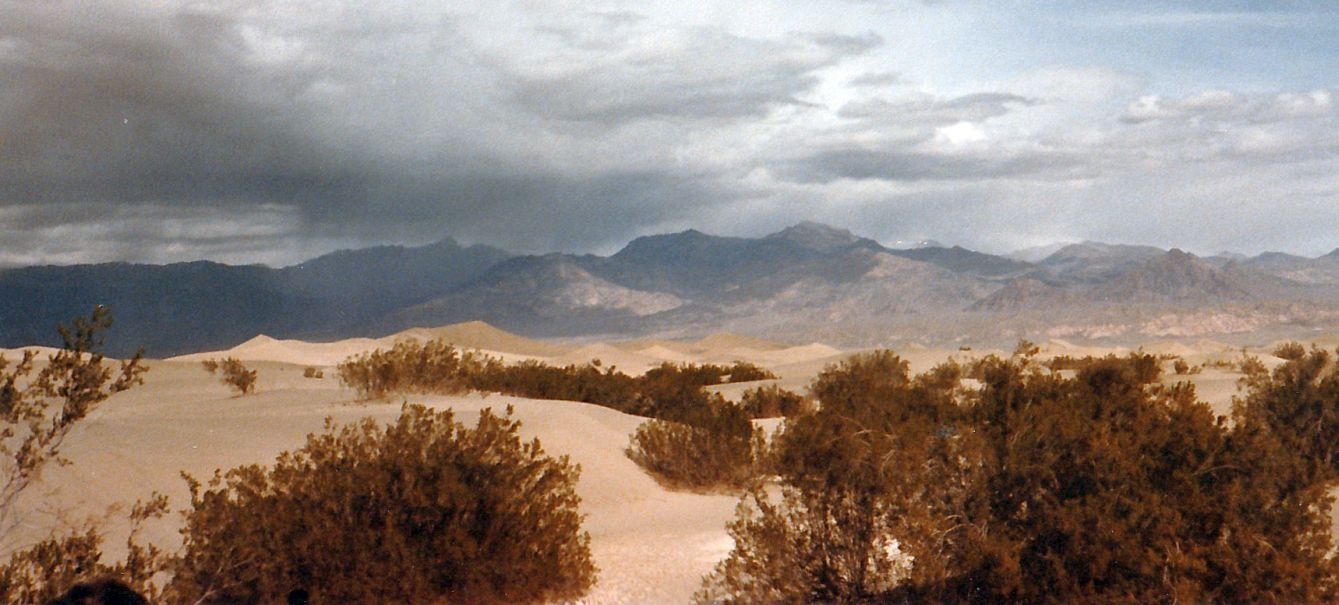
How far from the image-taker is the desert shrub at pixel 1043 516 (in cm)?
818

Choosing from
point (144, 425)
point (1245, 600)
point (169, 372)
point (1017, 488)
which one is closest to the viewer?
point (1245, 600)

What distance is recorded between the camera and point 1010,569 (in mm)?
8258

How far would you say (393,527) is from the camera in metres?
9.16

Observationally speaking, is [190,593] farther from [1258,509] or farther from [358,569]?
[1258,509]

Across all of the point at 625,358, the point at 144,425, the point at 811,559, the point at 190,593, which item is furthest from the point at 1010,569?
the point at 625,358

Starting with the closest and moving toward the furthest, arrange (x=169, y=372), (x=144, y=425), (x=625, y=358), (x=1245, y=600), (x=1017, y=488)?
(x=1245, y=600) < (x=1017, y=488) < (x=144, y=425) < (x=169, y=372) < (x=625, y=358)

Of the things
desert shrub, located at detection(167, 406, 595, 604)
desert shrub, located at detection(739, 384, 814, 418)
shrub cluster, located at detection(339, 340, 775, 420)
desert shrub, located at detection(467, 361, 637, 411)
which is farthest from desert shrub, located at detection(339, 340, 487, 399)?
desert shrub, located at detection(167, 406, 595, 604)

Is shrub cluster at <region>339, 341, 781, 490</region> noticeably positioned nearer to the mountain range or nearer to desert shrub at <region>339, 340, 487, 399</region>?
desert shrub at <region>339, 340, 487, 399</region>

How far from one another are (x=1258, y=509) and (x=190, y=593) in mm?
8549

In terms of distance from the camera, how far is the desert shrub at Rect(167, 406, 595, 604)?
898cm

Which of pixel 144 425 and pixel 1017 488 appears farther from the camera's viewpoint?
pixel 144 425

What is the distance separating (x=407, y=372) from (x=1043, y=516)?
682 inches

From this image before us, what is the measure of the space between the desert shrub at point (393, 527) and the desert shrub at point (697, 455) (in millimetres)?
7846

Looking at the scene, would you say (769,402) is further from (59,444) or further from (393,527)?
(59,444)
